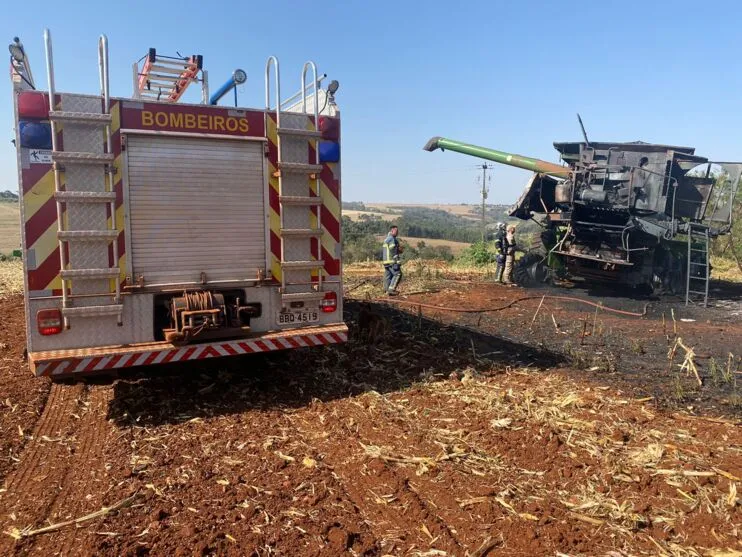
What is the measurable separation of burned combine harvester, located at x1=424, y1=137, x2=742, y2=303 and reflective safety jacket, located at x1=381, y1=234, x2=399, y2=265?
4.17m

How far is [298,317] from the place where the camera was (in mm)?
6078

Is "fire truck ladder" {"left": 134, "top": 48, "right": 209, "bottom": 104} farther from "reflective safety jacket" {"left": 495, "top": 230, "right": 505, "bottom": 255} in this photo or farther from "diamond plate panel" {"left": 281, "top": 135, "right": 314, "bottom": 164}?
"reflective safety jacket" {"left": 495, "top": 230, "right": 505, "bottom": 255}

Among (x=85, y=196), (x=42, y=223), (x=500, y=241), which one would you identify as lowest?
(x=500, y=241)

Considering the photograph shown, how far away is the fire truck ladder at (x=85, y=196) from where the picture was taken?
487 cm

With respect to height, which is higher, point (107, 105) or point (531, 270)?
point (107, 105)

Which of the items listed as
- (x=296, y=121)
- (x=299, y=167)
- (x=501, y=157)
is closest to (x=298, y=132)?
(x=296, y=121)

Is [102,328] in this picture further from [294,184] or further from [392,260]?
[392,260]

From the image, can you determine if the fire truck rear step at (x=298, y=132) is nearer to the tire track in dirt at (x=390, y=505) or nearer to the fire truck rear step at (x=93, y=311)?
the fire truck rear step at (x=93, y=311)

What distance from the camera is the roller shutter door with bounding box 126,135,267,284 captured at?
526cm

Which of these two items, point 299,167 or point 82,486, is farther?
point 299,167

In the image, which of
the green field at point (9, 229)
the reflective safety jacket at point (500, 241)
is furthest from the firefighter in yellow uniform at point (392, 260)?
the green field at point (9, 229)

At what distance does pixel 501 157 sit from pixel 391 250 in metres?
5.89

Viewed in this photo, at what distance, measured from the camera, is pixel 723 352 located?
815 cm

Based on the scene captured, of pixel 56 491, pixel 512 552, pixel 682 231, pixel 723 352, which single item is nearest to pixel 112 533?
pixel 56 491
